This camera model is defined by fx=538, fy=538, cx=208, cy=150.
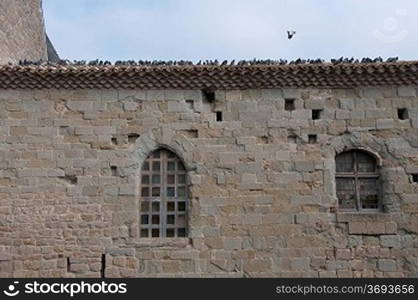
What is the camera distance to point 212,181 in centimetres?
892

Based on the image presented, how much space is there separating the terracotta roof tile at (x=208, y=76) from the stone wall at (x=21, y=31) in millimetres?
2260

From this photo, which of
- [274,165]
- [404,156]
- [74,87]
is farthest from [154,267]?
[404,156]

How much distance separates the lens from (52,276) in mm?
8609

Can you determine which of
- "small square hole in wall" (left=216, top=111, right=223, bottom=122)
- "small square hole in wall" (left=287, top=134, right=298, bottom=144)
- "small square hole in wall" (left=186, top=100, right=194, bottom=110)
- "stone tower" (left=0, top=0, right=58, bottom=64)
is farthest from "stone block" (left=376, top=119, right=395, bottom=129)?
"stone tower" (left=0, top=0, right=58, bottom=64)

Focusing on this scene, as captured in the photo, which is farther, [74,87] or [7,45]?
[7,45]

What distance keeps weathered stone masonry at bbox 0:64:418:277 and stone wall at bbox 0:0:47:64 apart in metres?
2.65

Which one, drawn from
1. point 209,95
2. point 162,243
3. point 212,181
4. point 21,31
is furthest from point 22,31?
point 162,243

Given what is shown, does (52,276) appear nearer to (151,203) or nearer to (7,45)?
(151,203)

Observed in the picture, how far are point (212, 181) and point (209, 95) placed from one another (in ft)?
5.08

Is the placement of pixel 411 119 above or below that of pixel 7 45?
below

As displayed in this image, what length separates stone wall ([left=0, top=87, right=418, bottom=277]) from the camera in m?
8.68

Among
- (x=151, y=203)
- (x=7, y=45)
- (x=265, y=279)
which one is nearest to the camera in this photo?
(x=265, y=279)

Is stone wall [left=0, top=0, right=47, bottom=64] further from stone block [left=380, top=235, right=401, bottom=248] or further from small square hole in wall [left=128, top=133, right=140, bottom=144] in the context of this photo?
stone block [left=380, top=235, right=401, bottom=248]

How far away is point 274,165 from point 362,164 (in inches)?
59.3
